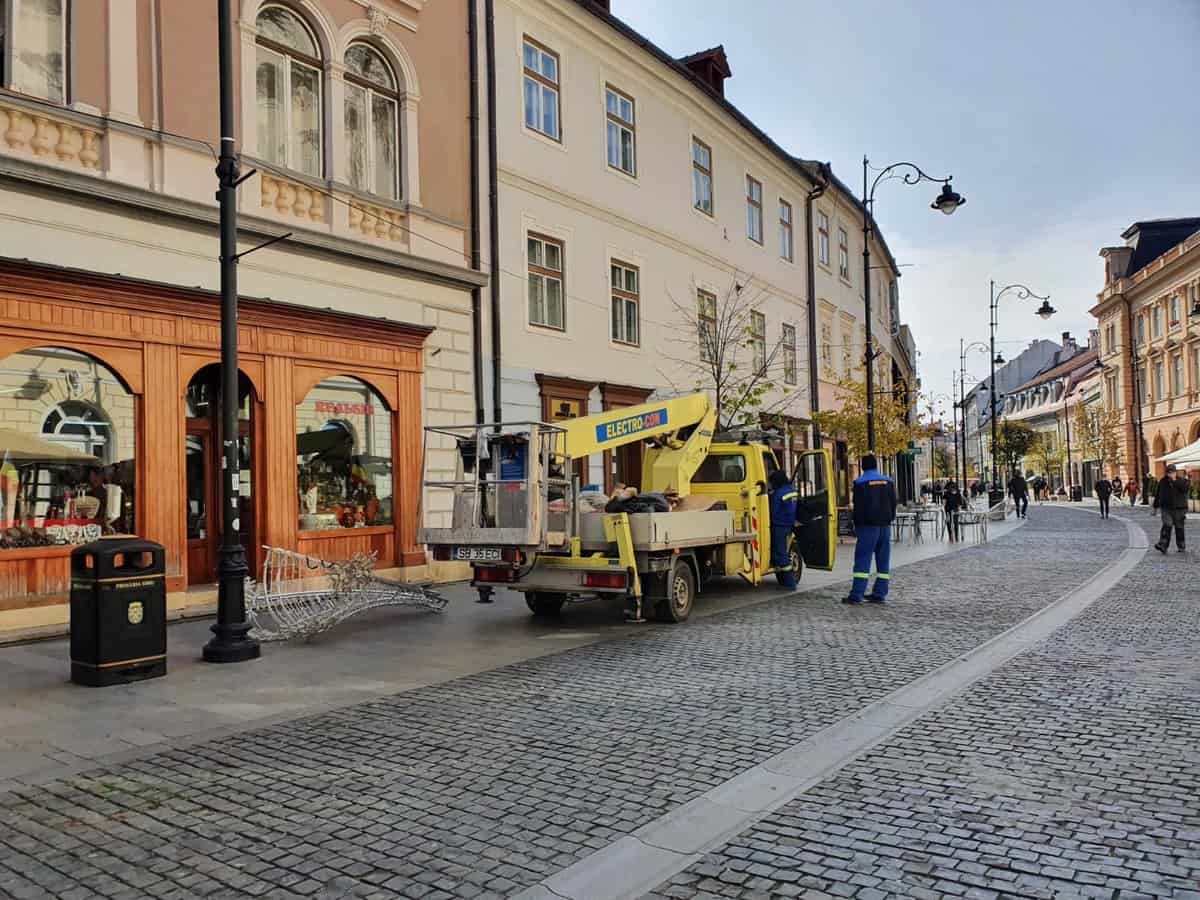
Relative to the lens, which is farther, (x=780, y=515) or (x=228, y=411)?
(x=780, y=515)

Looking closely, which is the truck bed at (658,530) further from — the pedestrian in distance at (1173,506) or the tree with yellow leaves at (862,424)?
the tree with yellow leaves at (862,424)

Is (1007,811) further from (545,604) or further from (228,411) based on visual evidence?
(545,604)

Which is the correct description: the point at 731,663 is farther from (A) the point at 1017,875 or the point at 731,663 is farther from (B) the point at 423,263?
(B) the point at 423,263

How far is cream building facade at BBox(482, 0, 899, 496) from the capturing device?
17.6 m

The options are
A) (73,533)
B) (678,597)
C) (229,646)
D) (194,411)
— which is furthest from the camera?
(194,411)

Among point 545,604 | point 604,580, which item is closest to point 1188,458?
point 545,604

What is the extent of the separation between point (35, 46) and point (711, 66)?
60.4 ft

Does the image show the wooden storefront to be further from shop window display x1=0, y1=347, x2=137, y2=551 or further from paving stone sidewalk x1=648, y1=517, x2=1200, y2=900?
paving stone sidewalk x1=648, y1=517, x2=1200, y2=900

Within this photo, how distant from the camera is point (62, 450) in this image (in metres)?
11.0

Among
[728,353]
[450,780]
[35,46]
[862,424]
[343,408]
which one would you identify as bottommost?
[450,780]

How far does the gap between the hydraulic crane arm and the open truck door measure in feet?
6.04

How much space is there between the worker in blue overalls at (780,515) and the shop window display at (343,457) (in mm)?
5899

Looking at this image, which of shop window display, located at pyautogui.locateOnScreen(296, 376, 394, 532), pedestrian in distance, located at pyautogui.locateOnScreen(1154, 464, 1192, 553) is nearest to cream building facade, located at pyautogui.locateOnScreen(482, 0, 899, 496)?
shop window display, located at pyautogui.locateOnScreen(296, 376, 394, 532)

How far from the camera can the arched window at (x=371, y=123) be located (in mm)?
14781
